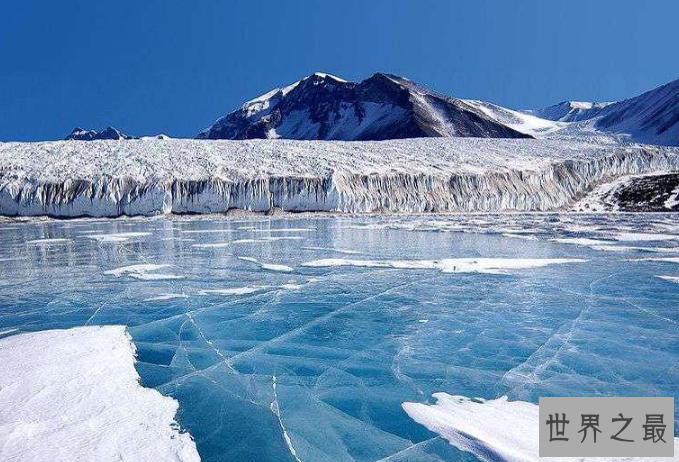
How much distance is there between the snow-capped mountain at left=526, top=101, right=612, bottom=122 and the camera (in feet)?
→ 491

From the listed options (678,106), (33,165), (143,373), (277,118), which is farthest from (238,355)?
(277,118)

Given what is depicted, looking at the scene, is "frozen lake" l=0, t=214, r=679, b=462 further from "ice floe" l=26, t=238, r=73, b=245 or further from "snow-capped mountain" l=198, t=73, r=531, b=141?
"snow-capped mountain" l=198, t=73, r=531, b=141

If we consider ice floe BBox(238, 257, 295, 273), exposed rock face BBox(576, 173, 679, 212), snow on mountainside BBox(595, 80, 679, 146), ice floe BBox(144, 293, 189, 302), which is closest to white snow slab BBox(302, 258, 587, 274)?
ice floe BBox(238, 257, 295, 273)

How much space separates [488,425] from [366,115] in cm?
11373

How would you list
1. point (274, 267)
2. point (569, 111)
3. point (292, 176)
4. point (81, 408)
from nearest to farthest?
point (81, 408), point (274, 267), point (292, 176), point (569, 111)

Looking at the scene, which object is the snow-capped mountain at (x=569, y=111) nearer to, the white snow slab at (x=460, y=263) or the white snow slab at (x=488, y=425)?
the white snow slab at (x=460, y=263)

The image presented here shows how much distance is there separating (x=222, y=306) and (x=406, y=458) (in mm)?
4589

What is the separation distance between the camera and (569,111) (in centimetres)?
16100

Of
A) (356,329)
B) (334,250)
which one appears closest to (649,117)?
(334,250)

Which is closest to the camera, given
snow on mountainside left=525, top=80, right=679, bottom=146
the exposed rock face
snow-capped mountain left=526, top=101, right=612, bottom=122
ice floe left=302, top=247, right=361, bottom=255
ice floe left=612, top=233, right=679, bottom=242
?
ice floe left=302, top=247, right=361, bottom=255

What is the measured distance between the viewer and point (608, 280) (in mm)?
8742

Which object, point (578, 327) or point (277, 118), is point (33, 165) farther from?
point (277, 118)

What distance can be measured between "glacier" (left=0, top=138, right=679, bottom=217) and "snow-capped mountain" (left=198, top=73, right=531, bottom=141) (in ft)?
165

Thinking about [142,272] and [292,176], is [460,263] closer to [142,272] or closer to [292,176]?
[142,272]
